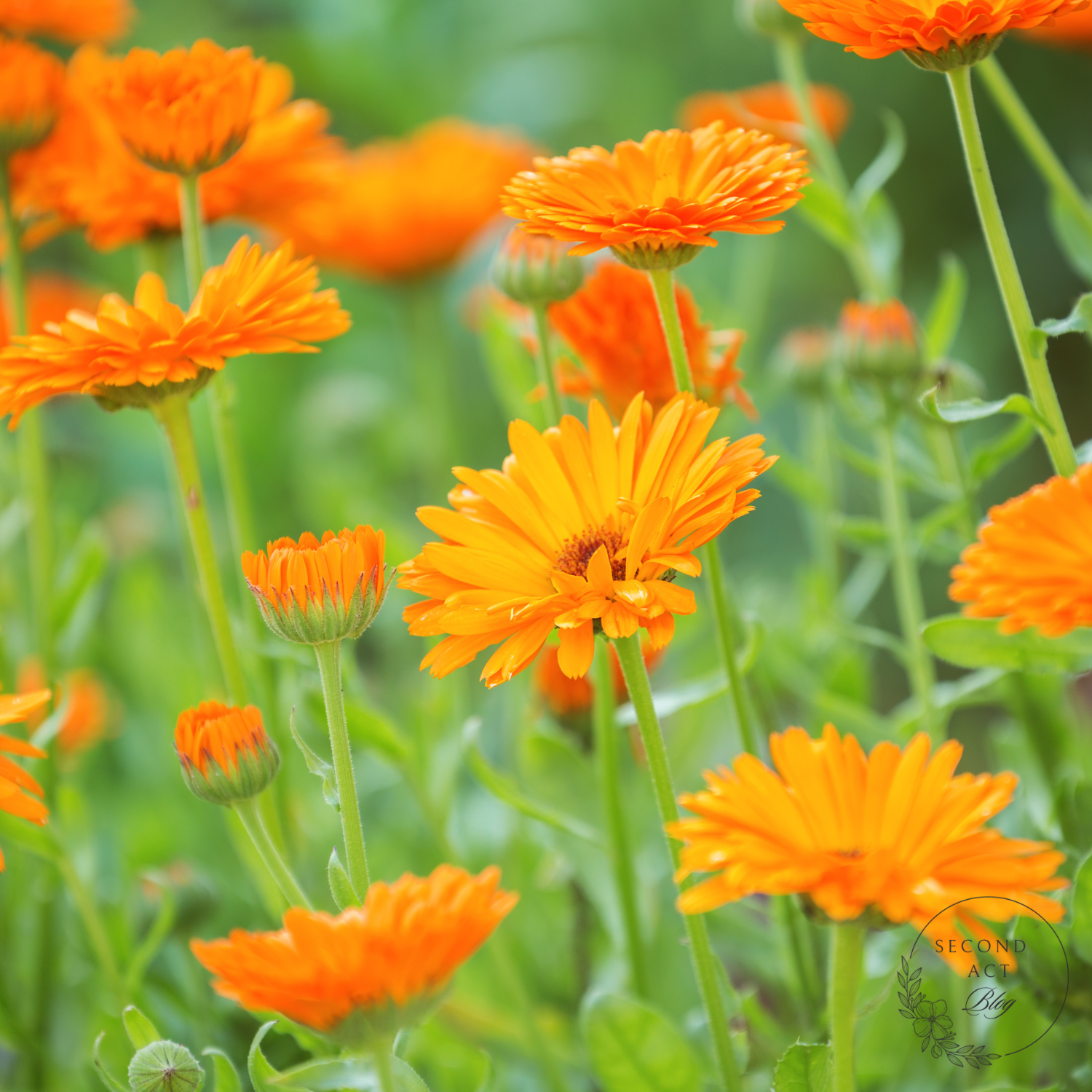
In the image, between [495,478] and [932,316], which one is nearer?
[495,478]

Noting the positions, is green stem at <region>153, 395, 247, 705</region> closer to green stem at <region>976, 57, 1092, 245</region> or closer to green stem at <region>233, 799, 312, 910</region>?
green stem at <region>233, 799, 312, 910</region>

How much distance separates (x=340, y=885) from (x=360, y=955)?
0.08m

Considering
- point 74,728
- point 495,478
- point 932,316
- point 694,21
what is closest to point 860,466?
point 932,316

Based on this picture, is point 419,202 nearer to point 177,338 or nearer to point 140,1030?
point 177,338

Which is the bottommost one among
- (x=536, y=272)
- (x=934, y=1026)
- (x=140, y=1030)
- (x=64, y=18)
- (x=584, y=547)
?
(x=934, y=1026)

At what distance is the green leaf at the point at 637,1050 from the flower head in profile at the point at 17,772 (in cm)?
21

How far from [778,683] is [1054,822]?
19cm

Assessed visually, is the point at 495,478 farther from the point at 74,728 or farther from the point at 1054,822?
the point at 74,728

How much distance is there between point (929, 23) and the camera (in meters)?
0.34

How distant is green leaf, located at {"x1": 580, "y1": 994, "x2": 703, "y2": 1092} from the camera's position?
42cm

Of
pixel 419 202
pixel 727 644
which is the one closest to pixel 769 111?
pixel 419 202

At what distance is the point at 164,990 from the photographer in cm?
57

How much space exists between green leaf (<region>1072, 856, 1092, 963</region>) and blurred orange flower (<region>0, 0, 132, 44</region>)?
63 cm

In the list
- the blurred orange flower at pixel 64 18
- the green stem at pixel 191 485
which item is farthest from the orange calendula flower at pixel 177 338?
the blurred orange flower at pixel 64 18
